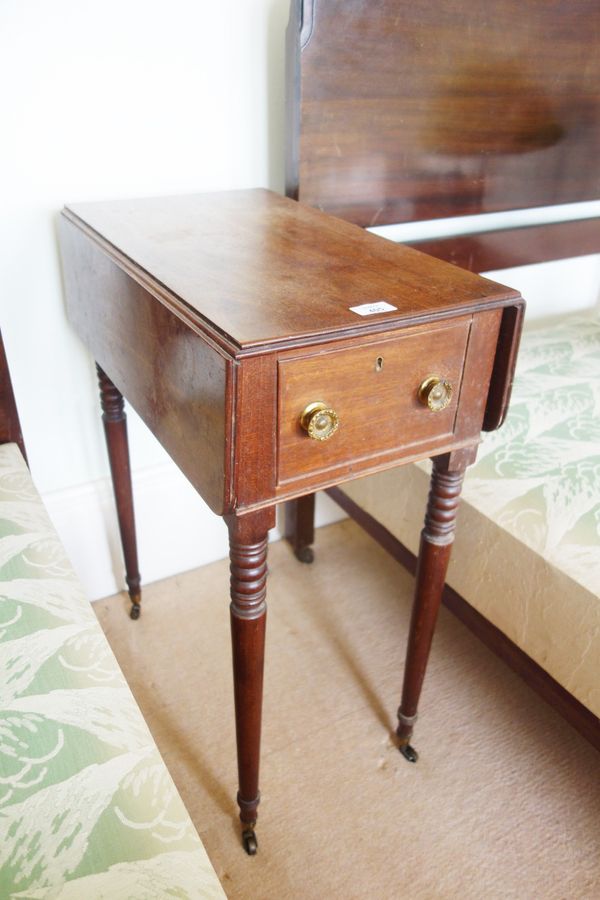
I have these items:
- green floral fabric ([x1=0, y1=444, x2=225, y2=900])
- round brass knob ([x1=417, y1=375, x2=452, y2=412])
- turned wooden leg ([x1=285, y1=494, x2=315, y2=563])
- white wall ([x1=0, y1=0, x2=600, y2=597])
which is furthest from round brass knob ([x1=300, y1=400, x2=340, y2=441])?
turned wooden leg ([x1=285, y1=494, x2=315, y2=563])

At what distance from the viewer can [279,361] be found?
0.62m

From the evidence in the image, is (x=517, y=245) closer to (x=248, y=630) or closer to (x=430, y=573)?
(x=430, y=573)

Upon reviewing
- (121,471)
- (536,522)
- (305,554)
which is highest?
(536,522)

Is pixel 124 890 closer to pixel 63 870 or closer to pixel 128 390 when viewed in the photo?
pixel 63 870

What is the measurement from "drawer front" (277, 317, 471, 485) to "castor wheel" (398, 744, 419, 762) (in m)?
0.53

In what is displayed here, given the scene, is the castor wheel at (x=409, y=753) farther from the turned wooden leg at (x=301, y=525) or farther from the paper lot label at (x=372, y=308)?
the paper lot label at (x=372, y=308)

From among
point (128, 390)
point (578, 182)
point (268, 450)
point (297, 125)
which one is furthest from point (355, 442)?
point (578, 182)

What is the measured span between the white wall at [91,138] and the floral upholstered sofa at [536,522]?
51 centimetres

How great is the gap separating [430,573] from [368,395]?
0.31m

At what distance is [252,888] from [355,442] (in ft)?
1.93

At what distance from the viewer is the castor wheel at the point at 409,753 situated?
41.9 inches

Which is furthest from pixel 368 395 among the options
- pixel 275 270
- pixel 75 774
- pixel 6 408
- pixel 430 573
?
pixel 6 408

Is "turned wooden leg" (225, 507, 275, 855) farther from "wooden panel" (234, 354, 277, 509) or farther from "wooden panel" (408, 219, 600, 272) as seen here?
"wooden panel" (408, 219, 600, 272)

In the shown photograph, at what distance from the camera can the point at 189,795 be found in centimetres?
101
